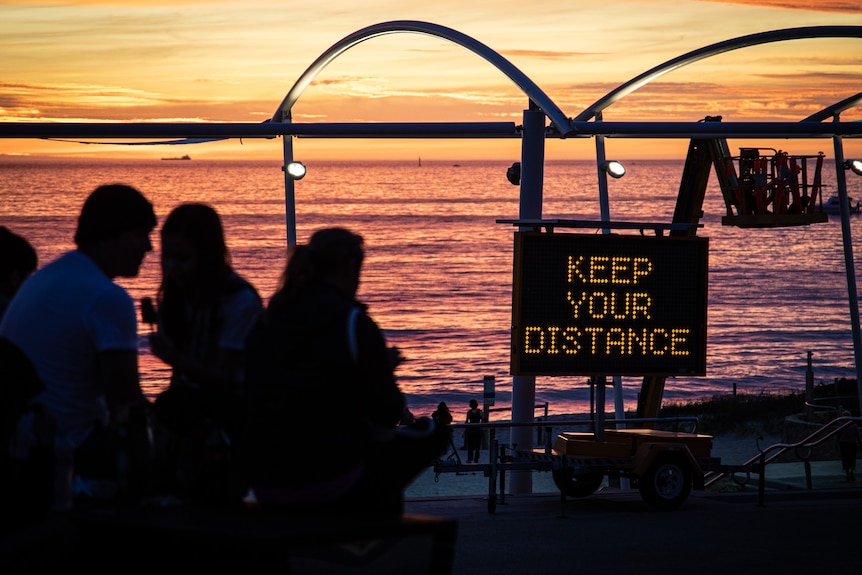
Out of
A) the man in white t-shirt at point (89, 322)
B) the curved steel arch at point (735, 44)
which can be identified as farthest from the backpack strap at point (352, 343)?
the curved steel arch at point (735, 44)

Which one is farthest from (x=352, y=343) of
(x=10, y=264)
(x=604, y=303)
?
(x=604, y=303)

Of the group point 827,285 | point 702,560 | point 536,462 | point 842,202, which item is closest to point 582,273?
point 536,462

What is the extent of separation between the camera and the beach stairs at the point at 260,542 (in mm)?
4258

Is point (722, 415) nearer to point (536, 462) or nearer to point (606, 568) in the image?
point (536, 462)

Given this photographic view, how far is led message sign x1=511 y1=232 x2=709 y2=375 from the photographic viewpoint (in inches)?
532

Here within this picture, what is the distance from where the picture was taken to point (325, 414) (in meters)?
4.52

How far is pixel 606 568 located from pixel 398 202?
13551 centimetres

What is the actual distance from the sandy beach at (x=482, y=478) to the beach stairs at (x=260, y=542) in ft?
51.5

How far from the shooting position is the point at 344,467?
179 inches

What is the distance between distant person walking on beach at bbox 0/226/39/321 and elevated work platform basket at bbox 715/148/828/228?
1327cm

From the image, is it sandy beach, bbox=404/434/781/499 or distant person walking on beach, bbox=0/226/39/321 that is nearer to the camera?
distant person walking on beach, bbox=0/226/39/321

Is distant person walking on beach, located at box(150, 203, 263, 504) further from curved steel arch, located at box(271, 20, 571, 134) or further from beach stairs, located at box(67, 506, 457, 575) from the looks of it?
curved steel arch, located at box(271, 20, 571, 134)

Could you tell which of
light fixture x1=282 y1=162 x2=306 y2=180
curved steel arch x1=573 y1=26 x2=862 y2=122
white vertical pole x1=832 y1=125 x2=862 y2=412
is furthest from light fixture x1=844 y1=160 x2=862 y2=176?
light fixture x1=282 y1=162 x2=306 y2=180

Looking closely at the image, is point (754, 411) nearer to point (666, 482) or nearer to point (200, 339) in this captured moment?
point (666, 482)
